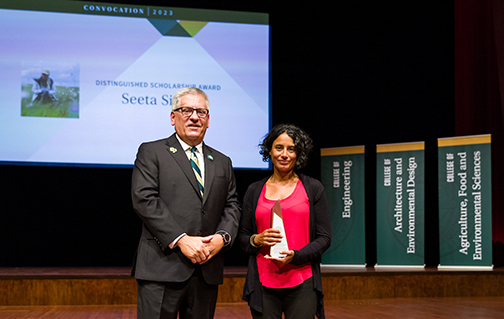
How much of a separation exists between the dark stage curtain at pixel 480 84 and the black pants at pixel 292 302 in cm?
445

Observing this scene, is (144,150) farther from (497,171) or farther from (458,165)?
(497,171)

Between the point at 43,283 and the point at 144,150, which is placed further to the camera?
the point at 43,283

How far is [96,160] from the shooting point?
4.79 m

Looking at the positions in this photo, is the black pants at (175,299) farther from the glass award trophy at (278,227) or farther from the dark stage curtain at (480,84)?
the dark stage curtain at (480,84)

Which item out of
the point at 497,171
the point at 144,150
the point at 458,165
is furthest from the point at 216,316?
the point at 497,171

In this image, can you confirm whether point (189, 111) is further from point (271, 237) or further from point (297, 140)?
point (271, 237)

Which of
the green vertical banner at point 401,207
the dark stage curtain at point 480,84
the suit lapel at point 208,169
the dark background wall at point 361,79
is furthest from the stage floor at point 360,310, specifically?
the suit lapel at point 208,169

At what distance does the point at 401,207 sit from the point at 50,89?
12.1 feet

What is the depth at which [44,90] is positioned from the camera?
4.75 m

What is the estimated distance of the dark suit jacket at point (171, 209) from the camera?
1.77 m

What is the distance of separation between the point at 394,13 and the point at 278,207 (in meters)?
4.67

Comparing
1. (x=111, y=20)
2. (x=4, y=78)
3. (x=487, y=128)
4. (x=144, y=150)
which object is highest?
(x=111, y=20)

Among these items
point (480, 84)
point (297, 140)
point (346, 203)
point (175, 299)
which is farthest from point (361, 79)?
point (175, 299)

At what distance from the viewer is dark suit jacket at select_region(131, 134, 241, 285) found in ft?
5.82
